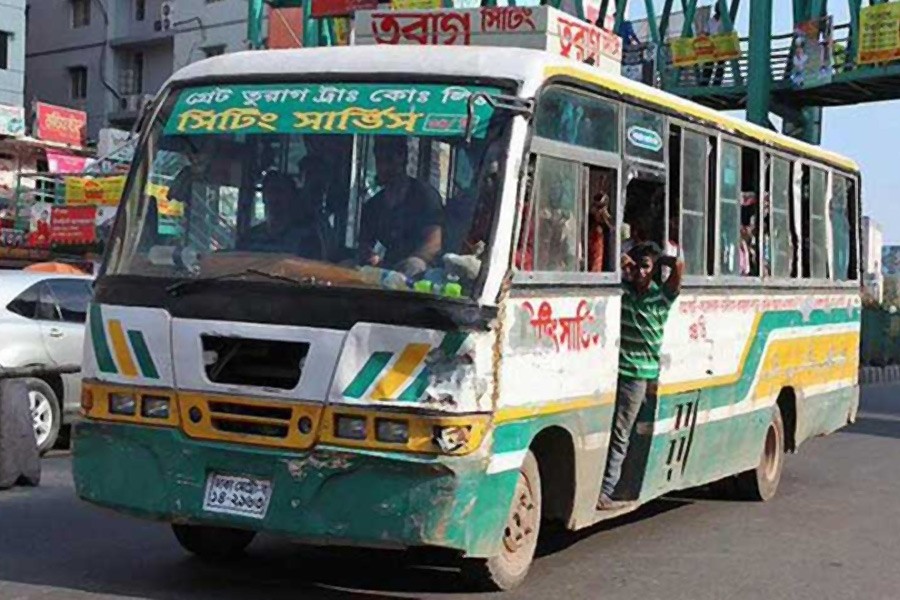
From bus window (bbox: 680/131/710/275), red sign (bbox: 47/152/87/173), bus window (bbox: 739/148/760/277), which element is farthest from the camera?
red sign (bbox: 47/152/87/173)

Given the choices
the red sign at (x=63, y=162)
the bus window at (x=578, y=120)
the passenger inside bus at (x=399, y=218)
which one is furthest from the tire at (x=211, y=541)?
the red sign at (x=63, y=162)

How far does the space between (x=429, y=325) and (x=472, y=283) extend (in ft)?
1.00

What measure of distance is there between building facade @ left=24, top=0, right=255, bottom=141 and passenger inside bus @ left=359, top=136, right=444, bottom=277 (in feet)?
130

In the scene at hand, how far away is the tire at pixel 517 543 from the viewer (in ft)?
23.2

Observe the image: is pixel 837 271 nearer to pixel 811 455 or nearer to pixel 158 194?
pixel 811 455

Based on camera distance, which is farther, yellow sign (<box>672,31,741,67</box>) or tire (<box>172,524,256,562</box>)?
yellow sign (<box>672,31,741,67</box>)

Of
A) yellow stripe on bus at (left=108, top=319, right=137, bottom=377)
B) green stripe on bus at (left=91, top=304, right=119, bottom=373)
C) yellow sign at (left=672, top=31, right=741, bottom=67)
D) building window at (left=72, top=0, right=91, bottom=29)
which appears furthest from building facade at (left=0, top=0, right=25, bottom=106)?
yellow stripe on bus at (left=108, top=319, right=137, bottom=377)

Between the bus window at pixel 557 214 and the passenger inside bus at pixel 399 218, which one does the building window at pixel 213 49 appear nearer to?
the bus window at pixel 557 214

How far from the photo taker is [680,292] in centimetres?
887

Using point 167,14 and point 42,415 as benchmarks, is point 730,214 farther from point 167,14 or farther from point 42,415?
point 167,14

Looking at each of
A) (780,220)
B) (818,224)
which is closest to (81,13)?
(818,224)

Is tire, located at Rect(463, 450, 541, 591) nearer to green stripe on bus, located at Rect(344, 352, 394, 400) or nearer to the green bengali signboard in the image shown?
green stripe on bus, located at Rect(344, 352, 394, 400)

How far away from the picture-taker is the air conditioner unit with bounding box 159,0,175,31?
159 feet

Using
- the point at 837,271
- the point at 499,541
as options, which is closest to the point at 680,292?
the point at 499,541
